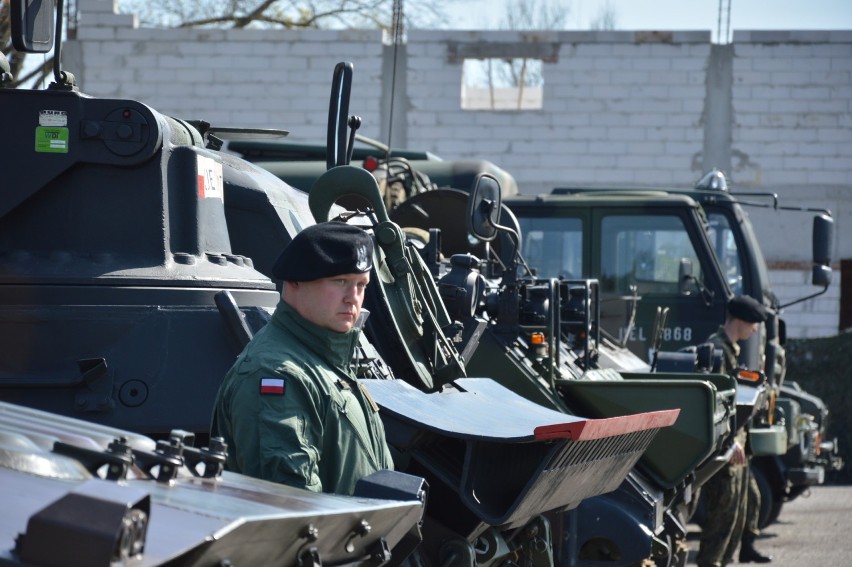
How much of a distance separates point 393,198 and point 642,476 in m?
3.83

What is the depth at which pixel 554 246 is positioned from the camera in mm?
11445

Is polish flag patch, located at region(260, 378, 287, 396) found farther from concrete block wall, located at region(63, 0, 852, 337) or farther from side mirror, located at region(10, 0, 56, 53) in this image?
concrete block wall, located at region(63, 0, 852, 337)

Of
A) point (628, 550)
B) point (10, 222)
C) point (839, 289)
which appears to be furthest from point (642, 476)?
point (839, 289)

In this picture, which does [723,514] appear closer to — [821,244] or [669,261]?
[669,261]

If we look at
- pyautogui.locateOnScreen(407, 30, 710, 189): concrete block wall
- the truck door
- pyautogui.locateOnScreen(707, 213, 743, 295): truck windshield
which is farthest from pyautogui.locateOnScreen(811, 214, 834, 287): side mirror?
pyautogui.locateOnScreen(407, 30, 710, 189): concrete block wall

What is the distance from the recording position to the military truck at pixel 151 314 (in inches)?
167

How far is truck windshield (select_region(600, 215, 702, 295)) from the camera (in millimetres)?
11336

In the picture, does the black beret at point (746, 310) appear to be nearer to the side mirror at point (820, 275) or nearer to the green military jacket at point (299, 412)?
the side mirror at point (820, 275)

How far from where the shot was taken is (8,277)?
4281mm

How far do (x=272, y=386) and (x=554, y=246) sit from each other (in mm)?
8031

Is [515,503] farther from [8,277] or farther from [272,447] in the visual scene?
[8,277]

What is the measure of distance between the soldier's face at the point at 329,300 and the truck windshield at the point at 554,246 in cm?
771

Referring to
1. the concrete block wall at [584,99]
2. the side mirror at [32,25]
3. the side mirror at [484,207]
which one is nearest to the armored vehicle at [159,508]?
the side mirror at [32,25]

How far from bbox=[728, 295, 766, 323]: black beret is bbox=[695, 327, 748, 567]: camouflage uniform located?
568mm
